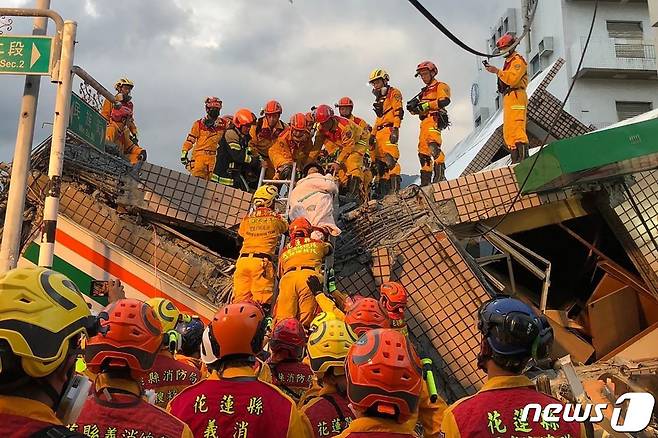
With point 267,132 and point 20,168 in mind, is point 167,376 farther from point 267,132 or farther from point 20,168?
point 267,132

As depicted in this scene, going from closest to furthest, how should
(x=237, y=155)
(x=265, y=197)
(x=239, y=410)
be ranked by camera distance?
1. (x=239, y=410)
2. (x=265, y=197)
3. (x=237, y=155)

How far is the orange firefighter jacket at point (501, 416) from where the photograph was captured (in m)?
2.34

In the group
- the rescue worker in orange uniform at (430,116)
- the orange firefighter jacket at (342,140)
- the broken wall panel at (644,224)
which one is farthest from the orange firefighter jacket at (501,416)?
the rescue worker in orange uniform at (430,116)

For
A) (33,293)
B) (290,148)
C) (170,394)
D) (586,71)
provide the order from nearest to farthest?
(33,293), (170,394), (290,148), (586,71)

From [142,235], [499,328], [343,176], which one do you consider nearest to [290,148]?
[343,176]

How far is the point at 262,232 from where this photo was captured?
695 centimetres

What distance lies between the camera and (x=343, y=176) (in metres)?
8.98

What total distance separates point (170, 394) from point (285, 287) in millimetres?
2788

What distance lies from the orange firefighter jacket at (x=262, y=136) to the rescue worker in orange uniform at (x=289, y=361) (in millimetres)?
5808

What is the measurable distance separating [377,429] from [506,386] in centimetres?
53

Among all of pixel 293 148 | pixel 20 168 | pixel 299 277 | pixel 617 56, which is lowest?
pixel 299 277

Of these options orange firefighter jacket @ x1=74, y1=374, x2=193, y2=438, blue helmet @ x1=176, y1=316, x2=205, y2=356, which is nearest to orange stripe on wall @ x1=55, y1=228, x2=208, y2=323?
blue helmet @ x1=176, y1=316, x2=205, y2=356

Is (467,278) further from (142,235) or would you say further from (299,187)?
(142,235)
